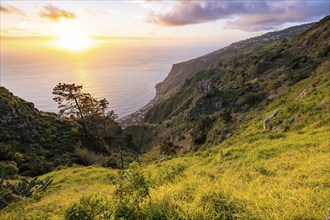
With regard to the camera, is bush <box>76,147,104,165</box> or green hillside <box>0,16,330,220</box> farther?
bush <box>76,147,104,165</box>

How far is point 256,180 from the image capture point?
9242 millimetres

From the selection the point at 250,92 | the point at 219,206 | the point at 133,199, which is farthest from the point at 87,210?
the point at 250,92

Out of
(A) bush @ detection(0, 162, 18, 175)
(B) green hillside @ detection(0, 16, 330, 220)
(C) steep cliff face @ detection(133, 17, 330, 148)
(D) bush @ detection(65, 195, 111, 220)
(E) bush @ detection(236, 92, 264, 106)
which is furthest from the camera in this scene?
(E) bush @ detection(236, 92, 264, 106)

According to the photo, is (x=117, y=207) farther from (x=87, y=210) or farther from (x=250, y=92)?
(x=250, y=92)

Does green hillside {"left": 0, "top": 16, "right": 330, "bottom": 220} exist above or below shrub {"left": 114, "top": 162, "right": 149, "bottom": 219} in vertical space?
below

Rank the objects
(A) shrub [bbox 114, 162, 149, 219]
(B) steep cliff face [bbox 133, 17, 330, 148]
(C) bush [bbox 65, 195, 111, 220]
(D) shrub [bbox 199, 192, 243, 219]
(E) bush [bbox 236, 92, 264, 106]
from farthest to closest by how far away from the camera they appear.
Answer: (E) bush [bbox 236, 92, 264, 106], (B) steep cliff face [bbox 133, 17, 330, 148], (C) bush [bbox 65, 195, 111, 220], (A) shrub [bbox 114, 162, 149, 219], (D) shrub [bbox 199, 192, 243, 219]

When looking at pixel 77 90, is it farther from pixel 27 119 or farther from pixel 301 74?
pixel 301 74

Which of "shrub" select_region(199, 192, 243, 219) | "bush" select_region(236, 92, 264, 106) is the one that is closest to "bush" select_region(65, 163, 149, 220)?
"shrub" select_region(199, 192, 243, 219)

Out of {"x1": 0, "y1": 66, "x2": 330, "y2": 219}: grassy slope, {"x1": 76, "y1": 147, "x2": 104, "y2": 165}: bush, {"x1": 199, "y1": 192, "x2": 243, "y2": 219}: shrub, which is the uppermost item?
{"x1": 199, "y1": 192, "x2": 243, "y2": 219}: shrub

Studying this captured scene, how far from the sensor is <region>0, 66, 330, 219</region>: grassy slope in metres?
A: 4.88

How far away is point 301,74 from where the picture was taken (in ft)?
154

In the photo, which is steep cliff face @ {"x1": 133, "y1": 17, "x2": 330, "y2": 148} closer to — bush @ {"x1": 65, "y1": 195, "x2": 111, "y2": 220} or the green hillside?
the green hillside

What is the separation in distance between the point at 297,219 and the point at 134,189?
3.90 metres

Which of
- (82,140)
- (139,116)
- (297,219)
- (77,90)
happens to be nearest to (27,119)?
(82,140)
